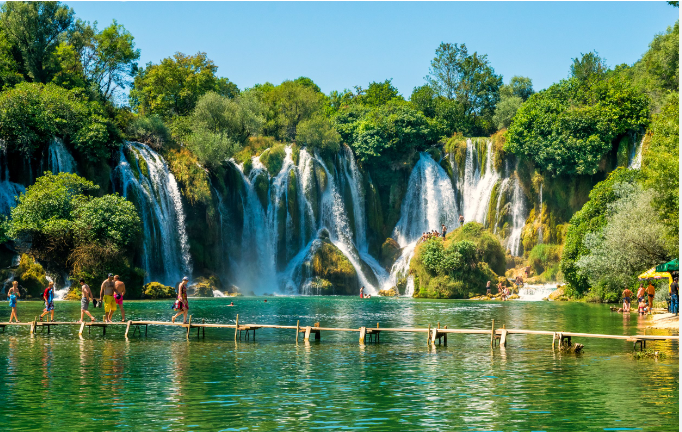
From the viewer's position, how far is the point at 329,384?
1873 centimetres

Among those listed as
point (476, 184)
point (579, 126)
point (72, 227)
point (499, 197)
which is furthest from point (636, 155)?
point (72, 227)

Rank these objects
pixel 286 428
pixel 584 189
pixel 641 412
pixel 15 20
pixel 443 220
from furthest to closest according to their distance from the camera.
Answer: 1. pixel 443 220
2. pixel 584 189
3. pixel 15 20
4. pixel 641 412
5. pixel 286 428

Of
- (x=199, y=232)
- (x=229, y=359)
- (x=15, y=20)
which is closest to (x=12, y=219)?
(x=199, y=232)

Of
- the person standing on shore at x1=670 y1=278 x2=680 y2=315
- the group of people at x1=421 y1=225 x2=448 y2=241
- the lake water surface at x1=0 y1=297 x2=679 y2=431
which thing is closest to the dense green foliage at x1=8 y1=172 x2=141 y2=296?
the lake water surface at x1=0 y1=297 x2=679 y2=431

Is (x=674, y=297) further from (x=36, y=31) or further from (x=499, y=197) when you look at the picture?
(x=36, y=31)

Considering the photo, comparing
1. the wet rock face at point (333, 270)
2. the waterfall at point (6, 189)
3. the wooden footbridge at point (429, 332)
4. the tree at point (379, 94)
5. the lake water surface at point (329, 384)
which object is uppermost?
the tree at point (379, 94)

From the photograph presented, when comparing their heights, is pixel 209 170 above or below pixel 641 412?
above

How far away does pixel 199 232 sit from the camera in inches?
2483

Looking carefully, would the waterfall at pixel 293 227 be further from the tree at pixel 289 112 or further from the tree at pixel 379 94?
the tree at pixel 379 94

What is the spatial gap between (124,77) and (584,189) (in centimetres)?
4686

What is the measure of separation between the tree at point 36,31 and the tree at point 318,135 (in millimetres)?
22628

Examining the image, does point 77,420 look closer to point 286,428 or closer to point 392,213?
point 286,428

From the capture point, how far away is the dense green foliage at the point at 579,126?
65750mm

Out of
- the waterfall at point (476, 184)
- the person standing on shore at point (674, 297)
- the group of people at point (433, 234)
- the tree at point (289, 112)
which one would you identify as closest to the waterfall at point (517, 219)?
the waterfall at point (476, 184)
